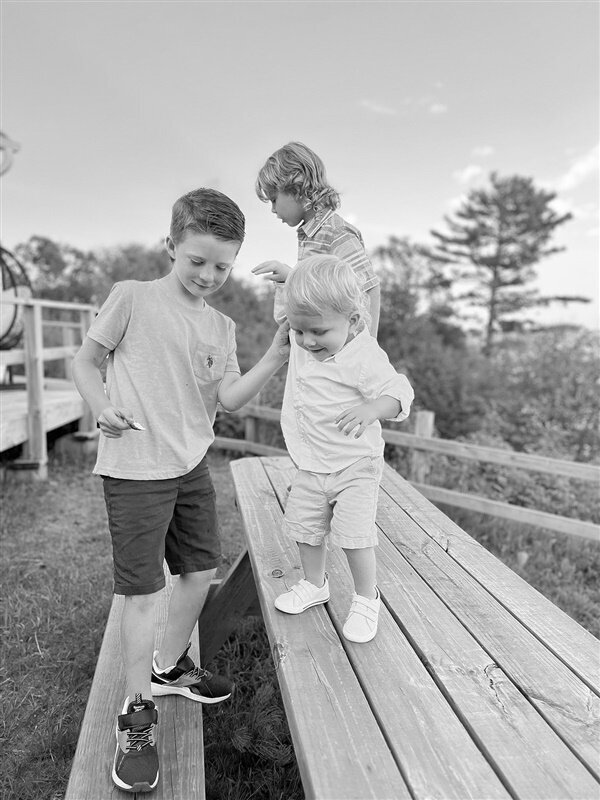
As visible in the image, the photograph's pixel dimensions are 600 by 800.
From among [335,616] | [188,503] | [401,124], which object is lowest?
[335,616]

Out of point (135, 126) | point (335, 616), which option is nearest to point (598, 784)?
point (335, 616)

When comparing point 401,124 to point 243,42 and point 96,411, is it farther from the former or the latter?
point 96,411

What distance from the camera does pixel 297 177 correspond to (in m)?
2.29

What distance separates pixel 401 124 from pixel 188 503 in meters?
20.5

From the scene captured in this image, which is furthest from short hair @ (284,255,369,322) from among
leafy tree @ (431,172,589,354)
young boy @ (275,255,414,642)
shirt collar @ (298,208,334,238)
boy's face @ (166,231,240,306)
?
leafy tree @ (431,172,589,354)

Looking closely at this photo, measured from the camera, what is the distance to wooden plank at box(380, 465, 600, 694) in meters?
1.52

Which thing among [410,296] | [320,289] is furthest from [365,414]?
[410,296]

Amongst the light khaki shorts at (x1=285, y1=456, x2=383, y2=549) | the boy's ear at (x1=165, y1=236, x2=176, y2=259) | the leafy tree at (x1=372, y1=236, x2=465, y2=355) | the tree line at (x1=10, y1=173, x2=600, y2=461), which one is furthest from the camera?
the leafy tree at (x1=372, y1=236, x2=465, y2=355)

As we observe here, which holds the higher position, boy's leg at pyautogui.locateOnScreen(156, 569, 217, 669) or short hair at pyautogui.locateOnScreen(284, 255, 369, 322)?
short hair at pyautogui.locateOnScreen(284, 255, 369, 322)

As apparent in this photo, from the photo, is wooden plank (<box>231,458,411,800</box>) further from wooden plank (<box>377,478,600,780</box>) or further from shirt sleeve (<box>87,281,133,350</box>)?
shirt sleeve (<box>87,281,133,350</box>)

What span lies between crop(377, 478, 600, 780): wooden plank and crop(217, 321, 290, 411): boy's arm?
0.85 meters

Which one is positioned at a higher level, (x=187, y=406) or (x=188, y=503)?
(x=187, y=406)

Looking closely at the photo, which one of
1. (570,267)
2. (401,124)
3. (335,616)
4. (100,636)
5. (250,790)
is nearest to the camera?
(335,616)

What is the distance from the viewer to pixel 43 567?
3812mm
